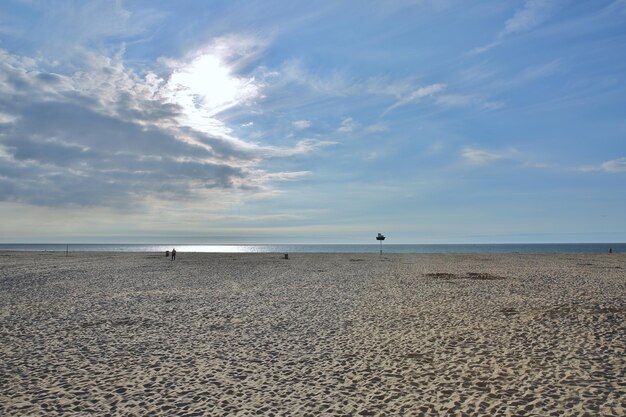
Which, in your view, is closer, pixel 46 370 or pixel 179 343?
Answer: pixel 46 370

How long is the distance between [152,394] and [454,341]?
8778 millimetres

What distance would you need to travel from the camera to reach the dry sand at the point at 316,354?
845 cm

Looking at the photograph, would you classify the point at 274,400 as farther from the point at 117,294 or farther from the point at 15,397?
the point at 117,294

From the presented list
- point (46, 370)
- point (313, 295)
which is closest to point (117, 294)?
point (313, 295)

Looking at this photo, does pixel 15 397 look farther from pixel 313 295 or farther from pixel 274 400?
pixel 313 295

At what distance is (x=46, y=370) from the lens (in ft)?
34.3

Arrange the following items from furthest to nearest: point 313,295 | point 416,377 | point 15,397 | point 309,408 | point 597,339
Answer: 1. point 313,295
2. point 597,339
3. point 416,377
4. point 15,397
5. point 309,408

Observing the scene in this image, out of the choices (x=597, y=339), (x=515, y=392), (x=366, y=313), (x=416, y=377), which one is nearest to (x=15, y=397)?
(x=416, y=377)

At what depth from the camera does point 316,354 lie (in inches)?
468

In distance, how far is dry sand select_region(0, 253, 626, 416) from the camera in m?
8.45

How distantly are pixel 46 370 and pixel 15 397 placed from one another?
1788 mm

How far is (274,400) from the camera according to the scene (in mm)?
8633

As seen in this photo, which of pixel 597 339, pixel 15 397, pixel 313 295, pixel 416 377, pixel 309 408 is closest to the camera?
pixel 309 408

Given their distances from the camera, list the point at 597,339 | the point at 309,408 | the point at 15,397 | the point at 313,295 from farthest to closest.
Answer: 1. the point at 313,295
2. the point at 597,339
3. the point at 15,397
4. the point at 309,408
